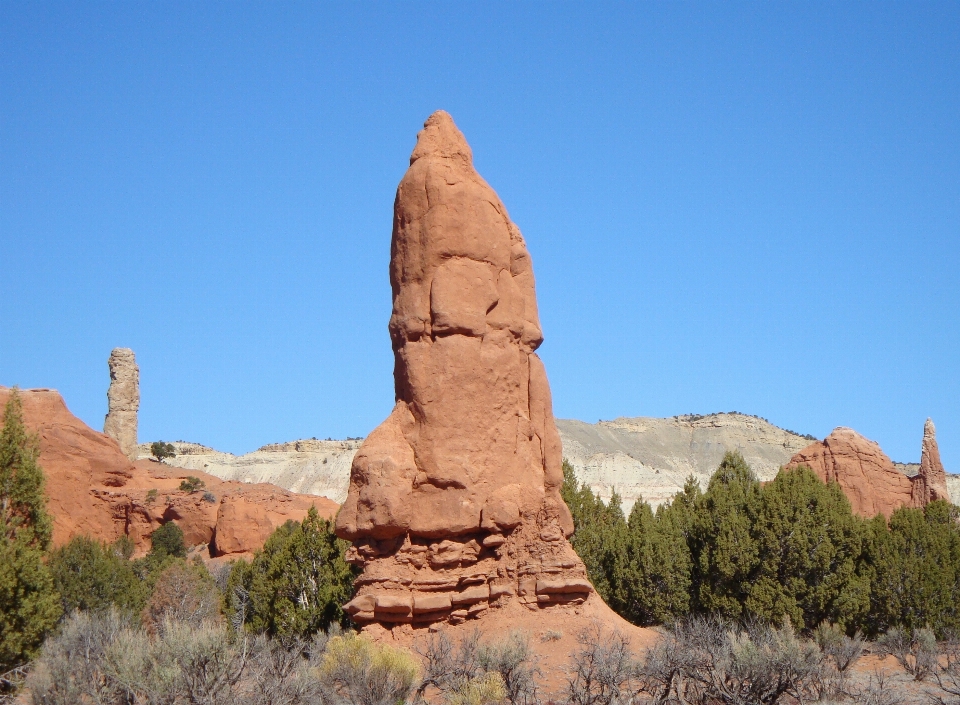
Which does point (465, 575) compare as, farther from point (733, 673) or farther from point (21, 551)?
point (21, 551)

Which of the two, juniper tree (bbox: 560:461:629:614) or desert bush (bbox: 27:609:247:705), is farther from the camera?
juniper tree (bbox: 560:461:629:614)

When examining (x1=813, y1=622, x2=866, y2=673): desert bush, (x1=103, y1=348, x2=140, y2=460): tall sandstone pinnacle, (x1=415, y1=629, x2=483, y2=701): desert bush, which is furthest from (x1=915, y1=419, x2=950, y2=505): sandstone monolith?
(x1=103, y1=348, x2=140, y2=460): tall sandstone pinnacle

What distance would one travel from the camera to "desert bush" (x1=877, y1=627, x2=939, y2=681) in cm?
2263

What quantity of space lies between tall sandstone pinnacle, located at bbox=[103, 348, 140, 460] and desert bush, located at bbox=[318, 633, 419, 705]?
1998 inches

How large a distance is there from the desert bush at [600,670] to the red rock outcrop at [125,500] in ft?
94.1

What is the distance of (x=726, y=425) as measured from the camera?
11919cm

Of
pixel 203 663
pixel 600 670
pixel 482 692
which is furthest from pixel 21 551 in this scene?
pixel 600 670

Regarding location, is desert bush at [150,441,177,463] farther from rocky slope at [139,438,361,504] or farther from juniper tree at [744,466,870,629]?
juniper tree at [744,466,870,629]

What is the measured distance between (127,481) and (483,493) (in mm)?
37587

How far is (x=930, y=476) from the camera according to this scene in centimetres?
4175

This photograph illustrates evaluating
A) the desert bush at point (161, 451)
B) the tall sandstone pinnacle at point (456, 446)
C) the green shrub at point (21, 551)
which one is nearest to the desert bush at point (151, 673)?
the green shrub at point (21, 551)

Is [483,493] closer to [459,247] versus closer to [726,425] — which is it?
[459,247]

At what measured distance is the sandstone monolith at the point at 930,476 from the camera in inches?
1622

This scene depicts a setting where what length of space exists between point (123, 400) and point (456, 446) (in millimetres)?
50289
